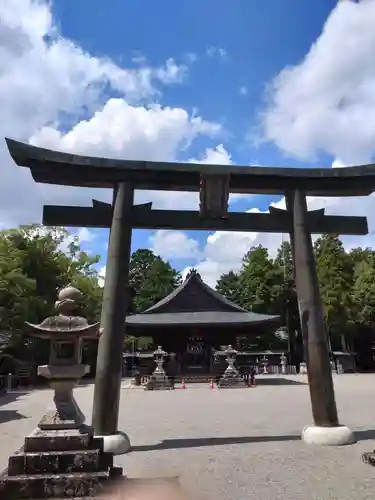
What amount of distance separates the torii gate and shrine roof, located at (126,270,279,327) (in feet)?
60.8

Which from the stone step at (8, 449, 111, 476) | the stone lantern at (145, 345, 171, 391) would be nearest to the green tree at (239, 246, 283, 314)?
the stone lantern at (145, 345, 171, 391)

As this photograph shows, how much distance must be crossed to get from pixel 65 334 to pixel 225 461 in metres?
3.60

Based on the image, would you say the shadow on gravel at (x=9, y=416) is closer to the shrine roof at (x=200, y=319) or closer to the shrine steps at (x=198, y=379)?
the shrine roof at (x=200, y=319)

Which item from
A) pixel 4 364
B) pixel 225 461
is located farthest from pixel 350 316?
pixel 225 461

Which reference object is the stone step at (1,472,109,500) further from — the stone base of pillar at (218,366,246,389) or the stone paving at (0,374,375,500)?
the stone base of pillar at (218,366,246,389)

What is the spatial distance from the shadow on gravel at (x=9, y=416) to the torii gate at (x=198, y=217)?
705 centimetres

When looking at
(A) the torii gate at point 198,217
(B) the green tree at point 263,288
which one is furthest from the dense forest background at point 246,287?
(A) the torii gate at point 198,217

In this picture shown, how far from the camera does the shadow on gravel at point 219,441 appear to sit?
8.86 meters

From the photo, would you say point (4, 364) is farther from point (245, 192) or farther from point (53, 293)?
point (245, 192)

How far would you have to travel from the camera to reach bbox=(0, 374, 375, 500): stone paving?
6.04 metres

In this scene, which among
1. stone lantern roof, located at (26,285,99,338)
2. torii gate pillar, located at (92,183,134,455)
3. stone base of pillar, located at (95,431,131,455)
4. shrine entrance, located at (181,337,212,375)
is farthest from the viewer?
shrine entrance, located at (181,337,212,375)

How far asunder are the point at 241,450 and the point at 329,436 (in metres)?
1.78

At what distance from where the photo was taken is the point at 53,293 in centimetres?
3481

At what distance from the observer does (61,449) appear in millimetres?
5684
